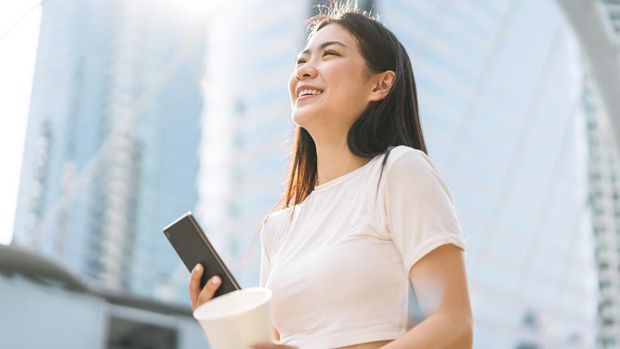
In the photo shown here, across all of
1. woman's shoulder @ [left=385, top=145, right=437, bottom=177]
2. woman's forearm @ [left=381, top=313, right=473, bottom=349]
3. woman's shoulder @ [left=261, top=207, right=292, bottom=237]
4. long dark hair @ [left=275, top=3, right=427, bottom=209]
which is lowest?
woman's forearm @ [left=381, top=313, right=473, bottom=349]

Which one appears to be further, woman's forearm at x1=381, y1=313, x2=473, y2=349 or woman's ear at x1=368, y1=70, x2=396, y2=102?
woman's ear at x1=368, y1=70, x2=396, y2=102

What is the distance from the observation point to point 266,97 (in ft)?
136

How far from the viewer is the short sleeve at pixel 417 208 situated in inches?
38.0

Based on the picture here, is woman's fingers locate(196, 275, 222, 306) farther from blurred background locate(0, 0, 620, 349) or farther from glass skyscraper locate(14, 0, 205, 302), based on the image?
glass skyscraper locate(14, 0, 205, 302)

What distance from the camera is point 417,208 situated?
98 centimetres

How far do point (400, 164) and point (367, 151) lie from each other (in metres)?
0.12

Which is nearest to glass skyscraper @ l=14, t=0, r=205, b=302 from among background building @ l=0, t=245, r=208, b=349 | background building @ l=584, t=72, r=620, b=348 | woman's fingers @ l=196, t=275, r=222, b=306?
background building @ l=0, t=245, r=208, b=349

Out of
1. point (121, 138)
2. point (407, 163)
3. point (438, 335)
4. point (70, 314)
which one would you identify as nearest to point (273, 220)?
point (407, 163)

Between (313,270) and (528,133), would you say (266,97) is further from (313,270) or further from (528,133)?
(313,270)

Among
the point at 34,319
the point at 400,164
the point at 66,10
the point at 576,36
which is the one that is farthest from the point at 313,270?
the point at 66,10

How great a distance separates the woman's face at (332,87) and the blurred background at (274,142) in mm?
16272

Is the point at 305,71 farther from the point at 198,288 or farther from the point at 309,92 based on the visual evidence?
the point at 198,288

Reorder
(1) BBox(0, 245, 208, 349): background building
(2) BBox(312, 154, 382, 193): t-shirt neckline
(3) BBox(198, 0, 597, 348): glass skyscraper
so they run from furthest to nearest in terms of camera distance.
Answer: (3) BBox(198, 0, 597, 348): glass skyscraper, (1) BBox(0, 245, 208, 349): background building, (2) BBox(312, 154, 382, 193): t-shirt neckline

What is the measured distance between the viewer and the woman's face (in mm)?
1136
